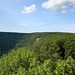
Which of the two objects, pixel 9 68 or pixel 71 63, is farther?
pixel 9 68

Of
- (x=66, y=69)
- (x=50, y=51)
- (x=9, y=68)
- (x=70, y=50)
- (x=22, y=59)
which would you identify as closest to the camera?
(x=66, y=69)

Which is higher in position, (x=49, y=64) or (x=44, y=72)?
(x=49, y=64)

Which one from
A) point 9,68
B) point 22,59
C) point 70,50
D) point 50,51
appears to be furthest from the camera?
point 50,51

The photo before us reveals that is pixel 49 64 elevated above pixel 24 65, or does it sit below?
above

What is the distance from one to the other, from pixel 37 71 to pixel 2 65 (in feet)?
60.0

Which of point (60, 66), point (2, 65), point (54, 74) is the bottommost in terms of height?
point (2, 65)

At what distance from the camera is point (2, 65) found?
118 ft

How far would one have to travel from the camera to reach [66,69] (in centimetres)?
2242

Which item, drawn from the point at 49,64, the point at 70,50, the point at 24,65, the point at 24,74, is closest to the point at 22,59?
the point at 24,65

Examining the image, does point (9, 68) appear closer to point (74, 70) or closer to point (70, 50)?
point (74, 70)

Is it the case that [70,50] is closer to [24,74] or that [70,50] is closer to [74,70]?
[74,70]

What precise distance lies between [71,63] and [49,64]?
5.16m

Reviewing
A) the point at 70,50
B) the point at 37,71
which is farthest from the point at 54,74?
the point at 70,50

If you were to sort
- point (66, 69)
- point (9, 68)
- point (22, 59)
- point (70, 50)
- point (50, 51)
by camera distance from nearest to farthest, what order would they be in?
point (66, 69)
point (9, 68)
point (22, 59)
point (70, 50)
point (50, 51)
